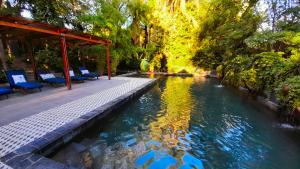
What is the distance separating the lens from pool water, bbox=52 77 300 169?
11.0 feet

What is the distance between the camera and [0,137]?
3438mm

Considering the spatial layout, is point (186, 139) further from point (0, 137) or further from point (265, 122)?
point (0, 137)

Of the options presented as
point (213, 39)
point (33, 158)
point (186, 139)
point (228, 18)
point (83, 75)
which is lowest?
point (186, 139)

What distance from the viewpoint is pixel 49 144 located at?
3254mm

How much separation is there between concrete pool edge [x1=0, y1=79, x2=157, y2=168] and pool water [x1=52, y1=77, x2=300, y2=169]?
0.20 metres

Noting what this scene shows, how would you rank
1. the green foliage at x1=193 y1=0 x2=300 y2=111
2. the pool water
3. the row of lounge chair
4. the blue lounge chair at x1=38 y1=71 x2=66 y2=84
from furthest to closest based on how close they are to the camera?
the blue lounge chair at x1=38 y1=71 x2=66 y2=84 < the row of lounge chair < the green foliage at x1=193 y1=0 x2=300 y2=111 < the pool water

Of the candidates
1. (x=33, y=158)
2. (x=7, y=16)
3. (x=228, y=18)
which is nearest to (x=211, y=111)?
(x=33, y=158)

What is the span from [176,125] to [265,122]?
2.81 metres

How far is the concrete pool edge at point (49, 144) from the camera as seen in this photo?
2648mm

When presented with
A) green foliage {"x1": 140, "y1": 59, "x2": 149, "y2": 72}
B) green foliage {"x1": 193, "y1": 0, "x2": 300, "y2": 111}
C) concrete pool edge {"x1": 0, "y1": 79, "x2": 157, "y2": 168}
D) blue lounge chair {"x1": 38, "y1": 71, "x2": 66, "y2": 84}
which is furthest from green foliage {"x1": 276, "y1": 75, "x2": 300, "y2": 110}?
green foliage {"x1": 140, "y1": 59, "x2": 149, "y2": 72}

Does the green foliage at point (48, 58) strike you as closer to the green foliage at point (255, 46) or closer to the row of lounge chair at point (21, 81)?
the row of lounge chair at point (21, 81)

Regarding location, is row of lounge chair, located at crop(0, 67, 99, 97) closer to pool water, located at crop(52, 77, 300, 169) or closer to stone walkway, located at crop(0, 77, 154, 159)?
stone walkway, located at crop(0, 77, 154, 159)

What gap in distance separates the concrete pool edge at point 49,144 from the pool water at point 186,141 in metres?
0.20

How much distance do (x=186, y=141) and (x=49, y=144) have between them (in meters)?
2.95
